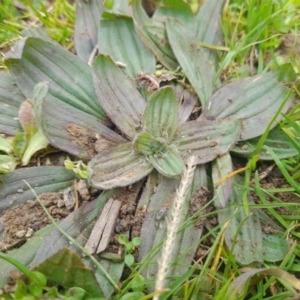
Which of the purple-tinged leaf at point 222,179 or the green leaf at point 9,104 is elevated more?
the green leaf at point 9,104

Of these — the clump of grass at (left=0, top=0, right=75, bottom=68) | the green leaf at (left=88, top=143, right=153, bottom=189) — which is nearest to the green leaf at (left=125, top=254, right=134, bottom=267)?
the green leaf at (left=88, top=143, right=153, bottom=189)

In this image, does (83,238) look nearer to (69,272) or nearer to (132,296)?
(69,272)

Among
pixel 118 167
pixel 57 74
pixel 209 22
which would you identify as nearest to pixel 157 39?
pixel 209 22

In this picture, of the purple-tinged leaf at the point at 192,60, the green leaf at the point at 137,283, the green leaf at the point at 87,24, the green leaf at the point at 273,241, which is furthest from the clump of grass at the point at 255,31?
the green leaf at the point at 137,283

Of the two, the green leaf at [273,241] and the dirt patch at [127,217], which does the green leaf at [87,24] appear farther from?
the green leaf at [273,241]

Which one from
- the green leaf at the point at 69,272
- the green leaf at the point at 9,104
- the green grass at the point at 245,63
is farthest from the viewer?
the green leaf at the point at 9,104

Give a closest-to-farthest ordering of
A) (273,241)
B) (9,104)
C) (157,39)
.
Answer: (273,241), (9,104), (157,39)
